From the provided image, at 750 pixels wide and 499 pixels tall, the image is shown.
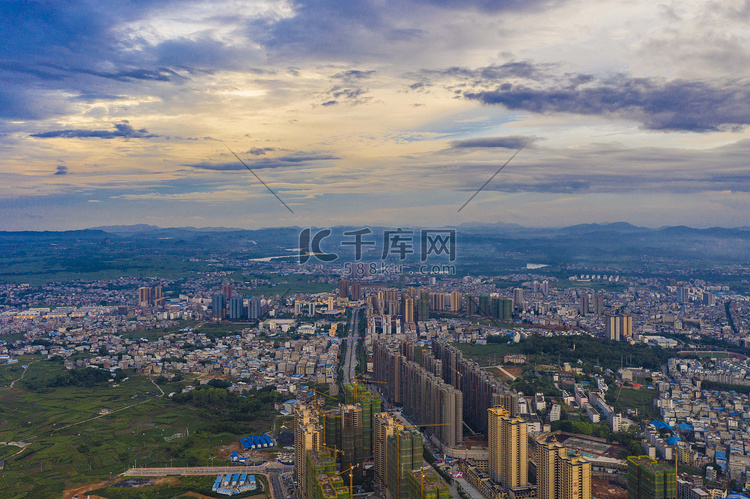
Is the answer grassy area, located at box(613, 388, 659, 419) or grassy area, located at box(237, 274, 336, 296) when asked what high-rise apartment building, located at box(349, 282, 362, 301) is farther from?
grassy area, located at box(613, 388, 659, 419)

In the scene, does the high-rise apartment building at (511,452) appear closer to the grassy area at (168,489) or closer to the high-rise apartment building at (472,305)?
the grassy area at (168,489)

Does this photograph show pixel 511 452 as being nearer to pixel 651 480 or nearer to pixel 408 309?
pixel 651 480

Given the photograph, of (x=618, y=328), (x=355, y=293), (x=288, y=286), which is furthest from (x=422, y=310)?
(x=288, y=286)

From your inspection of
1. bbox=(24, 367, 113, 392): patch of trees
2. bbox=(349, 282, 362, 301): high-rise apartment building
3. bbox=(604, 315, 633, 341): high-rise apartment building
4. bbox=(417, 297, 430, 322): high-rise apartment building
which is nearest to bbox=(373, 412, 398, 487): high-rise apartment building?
bbox=(24, 367, 113, 392): patch of trees

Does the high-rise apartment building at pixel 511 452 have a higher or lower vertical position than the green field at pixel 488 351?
higher

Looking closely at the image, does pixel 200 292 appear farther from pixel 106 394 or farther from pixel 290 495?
pixel 290 495

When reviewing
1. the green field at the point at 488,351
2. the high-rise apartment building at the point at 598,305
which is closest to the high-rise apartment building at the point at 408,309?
the green field at the point at 488,351

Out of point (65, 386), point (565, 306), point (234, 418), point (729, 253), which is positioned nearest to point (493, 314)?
point (565, 306)
